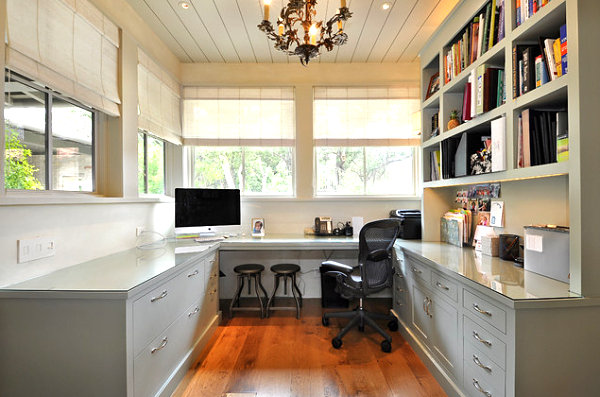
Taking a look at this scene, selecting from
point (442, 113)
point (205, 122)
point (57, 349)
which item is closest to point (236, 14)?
point (205, 122)

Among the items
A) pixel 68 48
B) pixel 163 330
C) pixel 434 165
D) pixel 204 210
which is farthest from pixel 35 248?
pixel 434 165

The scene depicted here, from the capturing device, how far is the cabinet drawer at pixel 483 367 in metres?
1.28

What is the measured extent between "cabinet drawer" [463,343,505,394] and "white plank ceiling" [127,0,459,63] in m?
2.58

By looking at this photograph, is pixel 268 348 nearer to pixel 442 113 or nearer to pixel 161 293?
pixel 161 293

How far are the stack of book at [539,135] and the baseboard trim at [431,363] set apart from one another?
1370 millimetres

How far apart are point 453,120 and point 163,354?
2654 millimetres

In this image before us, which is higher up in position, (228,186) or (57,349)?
(228,186)

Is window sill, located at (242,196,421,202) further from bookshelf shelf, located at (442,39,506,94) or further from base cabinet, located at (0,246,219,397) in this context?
base cabinet, located at (0,246,219,397)

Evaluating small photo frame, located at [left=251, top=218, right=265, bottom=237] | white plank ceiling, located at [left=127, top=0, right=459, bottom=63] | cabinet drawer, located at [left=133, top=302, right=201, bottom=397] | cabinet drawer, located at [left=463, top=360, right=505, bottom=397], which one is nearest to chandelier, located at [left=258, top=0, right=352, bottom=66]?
white plank ceiling, located at [left=127, top=0, right=459, bottom=63]

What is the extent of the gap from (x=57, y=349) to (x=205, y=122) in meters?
2.61

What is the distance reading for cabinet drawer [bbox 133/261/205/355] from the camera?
1.38 meters

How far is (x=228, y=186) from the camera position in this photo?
337 centimetres

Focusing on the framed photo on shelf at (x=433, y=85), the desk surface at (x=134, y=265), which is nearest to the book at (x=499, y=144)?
the framed photo on shelf at (x=433, y=85)

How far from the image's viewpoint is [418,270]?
2.19m
